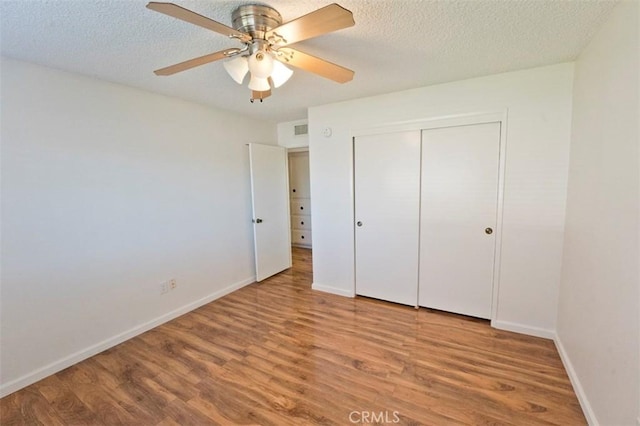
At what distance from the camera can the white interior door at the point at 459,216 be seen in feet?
8.26

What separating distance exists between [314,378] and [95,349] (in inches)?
72.5

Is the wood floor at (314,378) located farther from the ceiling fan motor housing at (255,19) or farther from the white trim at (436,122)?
the ceiling fan motor housing at (255,19)

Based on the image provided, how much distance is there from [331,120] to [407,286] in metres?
2.00

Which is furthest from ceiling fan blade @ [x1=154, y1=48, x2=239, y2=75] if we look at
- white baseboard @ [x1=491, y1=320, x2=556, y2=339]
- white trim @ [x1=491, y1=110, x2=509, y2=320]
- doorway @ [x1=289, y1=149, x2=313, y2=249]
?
doorway @ [x1=289, y1=149, x2=313, y2=249]

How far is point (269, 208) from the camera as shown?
3.92m

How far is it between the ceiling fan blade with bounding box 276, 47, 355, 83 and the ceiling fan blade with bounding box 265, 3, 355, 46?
74mm

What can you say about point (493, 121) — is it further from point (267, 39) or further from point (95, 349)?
point (95, 349)

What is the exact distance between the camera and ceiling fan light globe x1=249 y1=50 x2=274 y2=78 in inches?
57.3

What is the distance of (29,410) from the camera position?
1759 mm

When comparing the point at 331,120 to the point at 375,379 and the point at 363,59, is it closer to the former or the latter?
the point at 363,59

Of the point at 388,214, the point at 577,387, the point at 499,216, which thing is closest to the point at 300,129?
the point at 388,214

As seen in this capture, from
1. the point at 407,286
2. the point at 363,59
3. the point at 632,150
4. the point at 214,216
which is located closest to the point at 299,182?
the point at 214,216

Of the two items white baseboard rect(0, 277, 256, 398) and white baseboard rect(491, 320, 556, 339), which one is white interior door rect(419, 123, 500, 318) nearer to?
white baseboard rect(491, 320, 556, 339)

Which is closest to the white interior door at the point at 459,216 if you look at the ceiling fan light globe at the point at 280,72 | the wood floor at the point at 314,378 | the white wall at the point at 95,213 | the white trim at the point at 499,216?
the white trim at the point at 499,216
